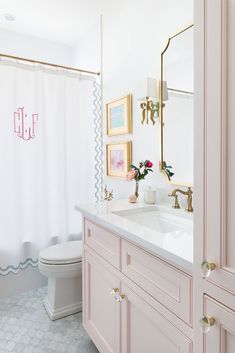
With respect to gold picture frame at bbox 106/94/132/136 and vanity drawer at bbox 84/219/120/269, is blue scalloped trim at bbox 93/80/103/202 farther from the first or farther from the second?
vanity drawer at bbox 84/219/120/269

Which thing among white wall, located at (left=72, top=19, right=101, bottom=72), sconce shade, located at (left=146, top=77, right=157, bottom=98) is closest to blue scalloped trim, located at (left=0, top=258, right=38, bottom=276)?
sconce shade, located at (left=146, top=77, right=157, bottom=98)

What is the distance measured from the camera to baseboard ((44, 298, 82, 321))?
1.96m

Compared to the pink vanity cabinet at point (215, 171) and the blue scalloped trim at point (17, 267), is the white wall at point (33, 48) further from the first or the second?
the pink vanity cabinet at point (215, 171)

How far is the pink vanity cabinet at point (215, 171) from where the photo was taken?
600 millimetres

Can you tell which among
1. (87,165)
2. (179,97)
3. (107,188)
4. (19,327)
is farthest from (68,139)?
(19,327)

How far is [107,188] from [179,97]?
3.78 ft

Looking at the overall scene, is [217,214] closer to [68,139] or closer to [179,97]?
[179,97]

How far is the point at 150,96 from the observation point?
1.72 meters

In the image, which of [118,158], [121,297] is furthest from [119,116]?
[121,297]

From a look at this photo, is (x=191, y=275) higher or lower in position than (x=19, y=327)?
higher

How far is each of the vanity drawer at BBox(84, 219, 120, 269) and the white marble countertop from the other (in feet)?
0.17

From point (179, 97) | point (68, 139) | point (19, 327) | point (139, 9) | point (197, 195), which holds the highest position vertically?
point (139, 9)

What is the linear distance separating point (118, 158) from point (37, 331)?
146 cm

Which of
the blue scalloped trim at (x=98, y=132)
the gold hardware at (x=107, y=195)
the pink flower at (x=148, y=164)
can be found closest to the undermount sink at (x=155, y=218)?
the pink flower at (x=148, y=164)
